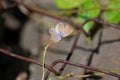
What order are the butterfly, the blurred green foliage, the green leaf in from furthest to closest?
the green leaf
the blurred green foliage
the butterfly

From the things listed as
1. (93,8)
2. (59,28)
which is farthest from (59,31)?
(93,8)

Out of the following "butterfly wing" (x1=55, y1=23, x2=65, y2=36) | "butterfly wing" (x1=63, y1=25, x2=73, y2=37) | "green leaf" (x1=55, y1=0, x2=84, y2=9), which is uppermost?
"green leaf" (x1=55, y1=0, x2=84, y2=9)

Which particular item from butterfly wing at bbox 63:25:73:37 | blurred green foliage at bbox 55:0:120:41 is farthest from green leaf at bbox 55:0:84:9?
butterfly wing at bbox 63:25:73:37

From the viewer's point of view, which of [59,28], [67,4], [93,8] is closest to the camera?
[59,28]

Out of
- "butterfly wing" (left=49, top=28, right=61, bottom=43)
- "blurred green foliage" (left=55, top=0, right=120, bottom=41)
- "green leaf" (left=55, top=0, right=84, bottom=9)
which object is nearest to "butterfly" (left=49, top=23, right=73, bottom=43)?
"butterfly wing" (left=49, top=28, right=61, bottom=43)

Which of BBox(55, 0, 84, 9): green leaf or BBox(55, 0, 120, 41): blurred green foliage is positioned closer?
BBox(55, 0, 120, 41): blurred green foliage

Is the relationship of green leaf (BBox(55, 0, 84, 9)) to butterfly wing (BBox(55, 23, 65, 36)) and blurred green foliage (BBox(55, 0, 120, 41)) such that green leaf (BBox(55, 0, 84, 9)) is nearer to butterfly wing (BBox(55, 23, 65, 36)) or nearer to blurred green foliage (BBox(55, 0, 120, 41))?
blurred green foliage (BBox(55, 0, 120, 41))

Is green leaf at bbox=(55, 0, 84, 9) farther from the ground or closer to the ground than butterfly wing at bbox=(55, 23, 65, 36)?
farther from the ground

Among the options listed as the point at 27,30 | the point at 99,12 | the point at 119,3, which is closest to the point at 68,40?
the point at 99,12

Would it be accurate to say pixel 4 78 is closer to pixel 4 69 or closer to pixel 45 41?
pixel 4 69

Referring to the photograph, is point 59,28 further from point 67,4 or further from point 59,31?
point 67,4

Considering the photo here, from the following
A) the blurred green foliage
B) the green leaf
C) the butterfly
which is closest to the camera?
the butterfly
